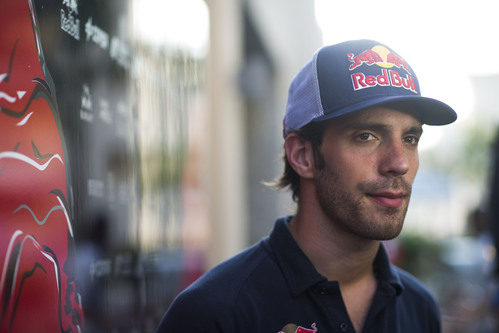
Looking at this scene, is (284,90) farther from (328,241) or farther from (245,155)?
(328,241)

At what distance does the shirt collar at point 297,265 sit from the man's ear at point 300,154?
0.74 feet

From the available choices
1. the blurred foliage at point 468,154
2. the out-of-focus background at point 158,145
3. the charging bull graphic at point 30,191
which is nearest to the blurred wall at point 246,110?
the out-of-focus background at point 158,145

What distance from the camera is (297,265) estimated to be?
2076mm

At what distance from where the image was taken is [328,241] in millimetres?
2148

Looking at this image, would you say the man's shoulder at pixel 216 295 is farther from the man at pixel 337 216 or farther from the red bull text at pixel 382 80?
the red bull text at pixel 382 80

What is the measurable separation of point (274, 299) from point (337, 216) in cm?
39

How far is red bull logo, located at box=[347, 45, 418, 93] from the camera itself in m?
2.06

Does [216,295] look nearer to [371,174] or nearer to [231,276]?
[231,276]

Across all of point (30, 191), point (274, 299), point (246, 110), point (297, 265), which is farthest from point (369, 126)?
point (246, 110)

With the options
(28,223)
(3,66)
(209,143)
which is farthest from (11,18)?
(209,143)

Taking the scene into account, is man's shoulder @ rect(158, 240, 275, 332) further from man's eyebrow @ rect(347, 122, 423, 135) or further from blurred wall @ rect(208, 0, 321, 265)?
blurred wall @ rect(208, 0, 321, 265)

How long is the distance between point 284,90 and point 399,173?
25.8ft

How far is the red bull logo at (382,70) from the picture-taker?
6.75 ft

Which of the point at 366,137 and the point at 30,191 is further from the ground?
the point at 366,137
